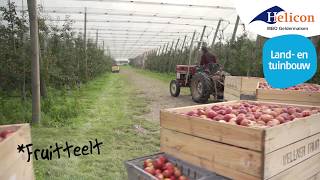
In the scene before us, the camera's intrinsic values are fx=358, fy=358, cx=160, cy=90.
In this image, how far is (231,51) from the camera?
1465 cm

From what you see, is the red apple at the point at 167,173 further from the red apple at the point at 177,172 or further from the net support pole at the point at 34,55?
the net support pole at the point at 34,55

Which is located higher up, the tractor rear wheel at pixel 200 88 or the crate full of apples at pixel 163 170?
the tractor rear wheel at pixel 200 88

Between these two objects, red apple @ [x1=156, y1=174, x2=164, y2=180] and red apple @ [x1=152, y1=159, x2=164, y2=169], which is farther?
red apple @ [x1=152, y1=159, x2=164, y2=169]

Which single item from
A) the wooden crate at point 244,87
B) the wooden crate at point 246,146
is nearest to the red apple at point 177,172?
the wooden crate at point 246,146

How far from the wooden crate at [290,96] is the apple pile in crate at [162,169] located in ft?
11.0

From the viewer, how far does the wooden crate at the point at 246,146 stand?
2.44 meters

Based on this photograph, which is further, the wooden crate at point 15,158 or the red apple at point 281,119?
the red apple at point 281,119

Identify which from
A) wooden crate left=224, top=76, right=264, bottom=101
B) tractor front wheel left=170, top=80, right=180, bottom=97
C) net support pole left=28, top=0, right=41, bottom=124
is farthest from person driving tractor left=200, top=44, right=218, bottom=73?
net support pole left=28, top=0, right=41, bottom=124

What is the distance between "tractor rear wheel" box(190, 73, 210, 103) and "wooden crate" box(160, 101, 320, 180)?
6859 mm

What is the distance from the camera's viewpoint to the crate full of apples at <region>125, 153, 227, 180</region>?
277 cm

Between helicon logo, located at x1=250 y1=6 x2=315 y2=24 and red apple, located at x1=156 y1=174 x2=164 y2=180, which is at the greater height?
helicon logo, located at x1=250 y1=6 x2=315 y2=24

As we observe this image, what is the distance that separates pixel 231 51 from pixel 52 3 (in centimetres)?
818

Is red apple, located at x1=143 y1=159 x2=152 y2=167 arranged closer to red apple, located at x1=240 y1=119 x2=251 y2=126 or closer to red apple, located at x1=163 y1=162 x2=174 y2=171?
red apple, located at x1=163 y1=162 x2=174 y2=171

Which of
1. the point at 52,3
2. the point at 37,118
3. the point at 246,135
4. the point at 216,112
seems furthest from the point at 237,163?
the point at 52,3
